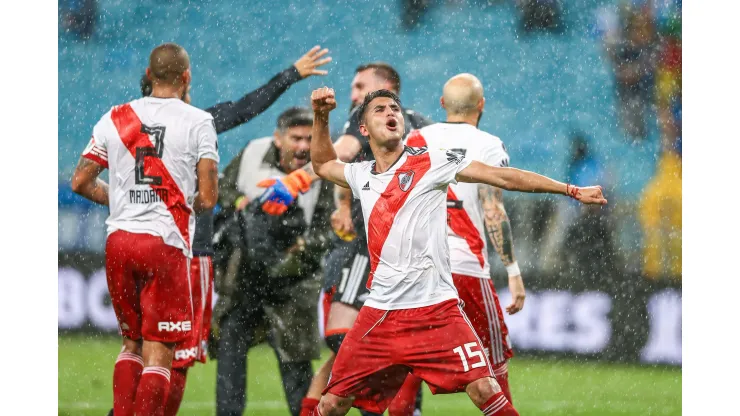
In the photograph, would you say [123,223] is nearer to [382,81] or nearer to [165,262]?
[165,262]

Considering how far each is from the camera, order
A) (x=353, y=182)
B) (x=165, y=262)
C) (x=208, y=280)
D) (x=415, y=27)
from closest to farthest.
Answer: (x=353, y=182)
(x=165, y=262)
(x=208, y=280)
(x=415, y=27)

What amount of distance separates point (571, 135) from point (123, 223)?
3.08 m

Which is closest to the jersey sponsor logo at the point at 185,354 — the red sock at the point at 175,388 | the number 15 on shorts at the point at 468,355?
the red sock at the point at 175,388

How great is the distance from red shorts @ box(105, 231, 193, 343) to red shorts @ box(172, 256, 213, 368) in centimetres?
12

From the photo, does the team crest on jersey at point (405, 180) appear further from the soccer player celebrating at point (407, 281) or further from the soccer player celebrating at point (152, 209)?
the soccer player celebrating at point (152, 209)

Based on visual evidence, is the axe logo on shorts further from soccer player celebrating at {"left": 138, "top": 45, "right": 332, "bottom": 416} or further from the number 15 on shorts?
the number 15 on shorts

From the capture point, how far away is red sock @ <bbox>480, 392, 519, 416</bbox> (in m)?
3.28

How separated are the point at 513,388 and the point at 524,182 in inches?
110

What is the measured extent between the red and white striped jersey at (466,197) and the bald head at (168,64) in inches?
39.0

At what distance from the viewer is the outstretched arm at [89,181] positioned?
4.14 metres

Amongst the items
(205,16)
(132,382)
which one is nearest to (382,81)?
(205,16)

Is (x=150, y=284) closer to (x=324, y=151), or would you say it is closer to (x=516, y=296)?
(x=324, y=151)

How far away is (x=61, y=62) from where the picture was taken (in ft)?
17.9

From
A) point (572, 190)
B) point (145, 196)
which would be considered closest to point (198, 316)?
point (145, 196)
